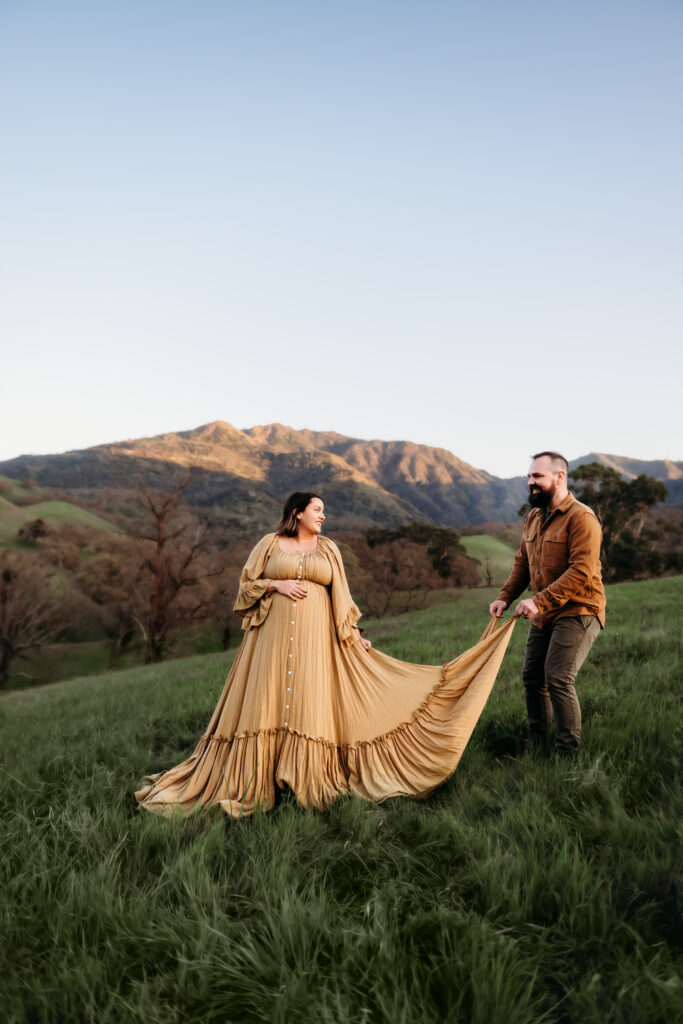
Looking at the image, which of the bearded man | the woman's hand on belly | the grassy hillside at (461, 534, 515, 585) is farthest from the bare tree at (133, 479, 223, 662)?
the bearded man

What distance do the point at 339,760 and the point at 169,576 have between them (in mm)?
28818

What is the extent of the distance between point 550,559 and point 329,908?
300 cm

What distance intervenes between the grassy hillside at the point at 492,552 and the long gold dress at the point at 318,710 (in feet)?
130

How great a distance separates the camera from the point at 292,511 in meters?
4.98

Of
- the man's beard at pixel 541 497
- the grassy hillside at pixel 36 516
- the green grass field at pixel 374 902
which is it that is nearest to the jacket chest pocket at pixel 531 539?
the man's beard at pixel 541 497

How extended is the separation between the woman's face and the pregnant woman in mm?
13

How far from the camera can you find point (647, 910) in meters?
2.49

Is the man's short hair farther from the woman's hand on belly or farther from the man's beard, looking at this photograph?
the woman's hand on belly

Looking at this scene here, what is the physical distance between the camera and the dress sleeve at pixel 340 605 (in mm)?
4898

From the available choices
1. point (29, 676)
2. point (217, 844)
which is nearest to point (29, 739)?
point (217, 844)

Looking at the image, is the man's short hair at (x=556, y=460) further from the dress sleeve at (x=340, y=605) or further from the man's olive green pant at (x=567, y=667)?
the dress sleeve at (x=340, y=605)

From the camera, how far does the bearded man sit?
426cm

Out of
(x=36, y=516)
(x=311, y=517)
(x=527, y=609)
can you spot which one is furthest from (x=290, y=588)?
(x=36, y=516)

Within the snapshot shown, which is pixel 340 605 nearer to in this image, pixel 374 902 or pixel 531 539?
pixel 531 539
